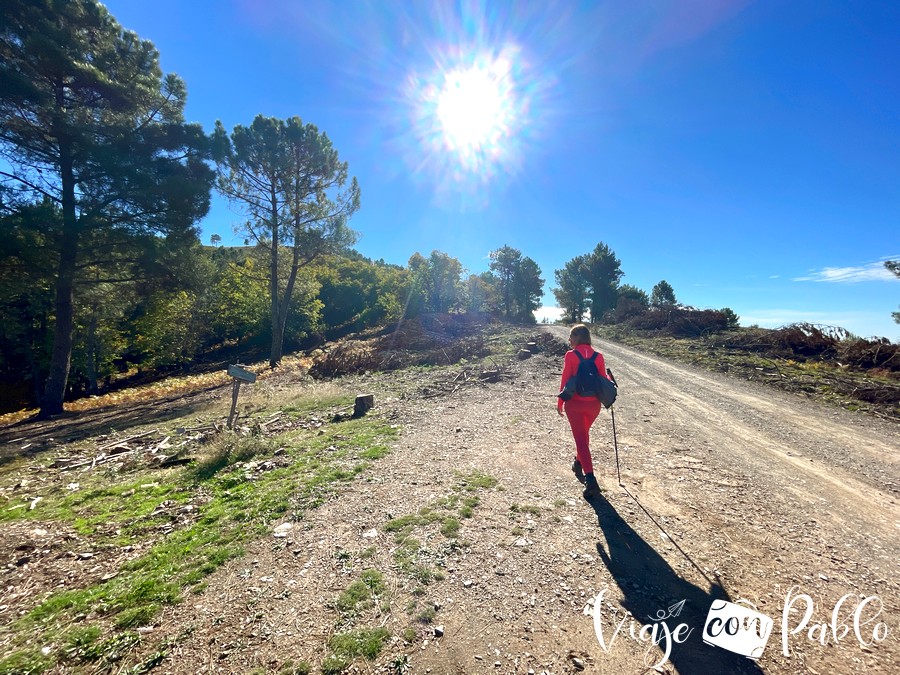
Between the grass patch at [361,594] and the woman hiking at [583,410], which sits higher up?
the woman hiking at [583,410]

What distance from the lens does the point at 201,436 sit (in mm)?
7887

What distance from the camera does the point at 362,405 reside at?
996cm

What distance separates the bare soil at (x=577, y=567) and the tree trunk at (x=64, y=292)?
11373 millimetres

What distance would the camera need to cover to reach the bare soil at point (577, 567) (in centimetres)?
250

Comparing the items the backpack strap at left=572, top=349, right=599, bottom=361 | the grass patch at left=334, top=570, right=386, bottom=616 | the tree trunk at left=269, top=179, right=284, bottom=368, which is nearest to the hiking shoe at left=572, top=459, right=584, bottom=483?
the backpack strap at left=572, top=349, right=599, bottom=361

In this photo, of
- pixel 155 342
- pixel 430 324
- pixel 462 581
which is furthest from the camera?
pixel 430 324

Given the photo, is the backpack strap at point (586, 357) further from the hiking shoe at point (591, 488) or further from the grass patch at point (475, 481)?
the grass patch at point (475, 481)

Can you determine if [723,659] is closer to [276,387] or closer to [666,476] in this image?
[666,476]

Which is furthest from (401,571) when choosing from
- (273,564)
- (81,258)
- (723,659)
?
(81,258)

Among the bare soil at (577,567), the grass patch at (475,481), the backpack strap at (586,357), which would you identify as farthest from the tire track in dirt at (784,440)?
the grass patch at (475,481)

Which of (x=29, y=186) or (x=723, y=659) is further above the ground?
(x=29, y=186)

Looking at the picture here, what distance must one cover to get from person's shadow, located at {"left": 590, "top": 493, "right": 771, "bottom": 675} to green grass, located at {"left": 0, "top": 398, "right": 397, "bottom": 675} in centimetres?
231

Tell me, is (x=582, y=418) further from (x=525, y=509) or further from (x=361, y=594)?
(x=361, y=594)

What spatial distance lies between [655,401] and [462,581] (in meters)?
9.26
